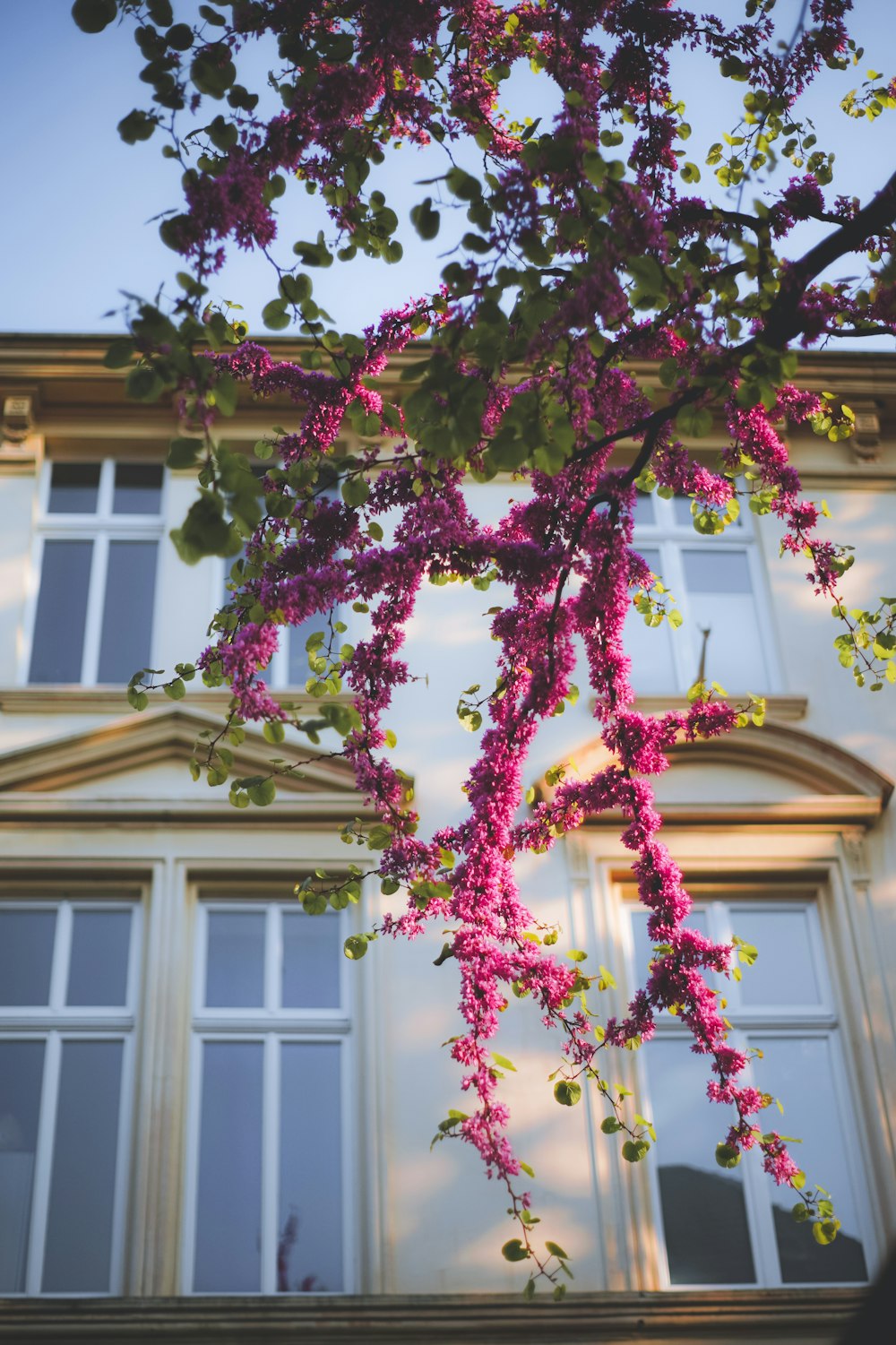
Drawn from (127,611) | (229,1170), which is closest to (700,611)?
(127,611)

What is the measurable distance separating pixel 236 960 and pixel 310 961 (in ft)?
1.43

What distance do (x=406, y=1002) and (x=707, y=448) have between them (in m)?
5.00

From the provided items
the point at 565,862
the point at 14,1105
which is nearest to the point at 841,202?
the point at 565,862

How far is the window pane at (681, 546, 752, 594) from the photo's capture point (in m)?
10.9

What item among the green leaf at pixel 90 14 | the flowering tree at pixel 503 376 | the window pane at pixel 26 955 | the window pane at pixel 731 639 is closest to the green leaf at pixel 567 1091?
the flowering tree at pixel 503 376

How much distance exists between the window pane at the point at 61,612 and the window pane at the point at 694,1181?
4.61 metres

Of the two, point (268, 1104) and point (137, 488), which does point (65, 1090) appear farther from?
point (137, 488)

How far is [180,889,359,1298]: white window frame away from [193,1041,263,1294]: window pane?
0.03 m

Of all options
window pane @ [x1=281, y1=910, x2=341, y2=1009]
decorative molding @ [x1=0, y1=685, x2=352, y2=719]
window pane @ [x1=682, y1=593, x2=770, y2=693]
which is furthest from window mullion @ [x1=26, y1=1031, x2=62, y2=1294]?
window pane @ [x1=682, y1=593, x2=770, y2=693]

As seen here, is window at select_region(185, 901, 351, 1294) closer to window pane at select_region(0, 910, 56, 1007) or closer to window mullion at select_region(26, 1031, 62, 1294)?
window mullion at select_region(26, 1031, 62, 1294)

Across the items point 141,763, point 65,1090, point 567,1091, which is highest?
point 141,763

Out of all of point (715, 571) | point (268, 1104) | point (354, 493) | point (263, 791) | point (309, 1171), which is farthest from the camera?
point (715, 571)

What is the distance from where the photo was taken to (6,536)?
10.5 m

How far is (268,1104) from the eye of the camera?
8.52 meters
